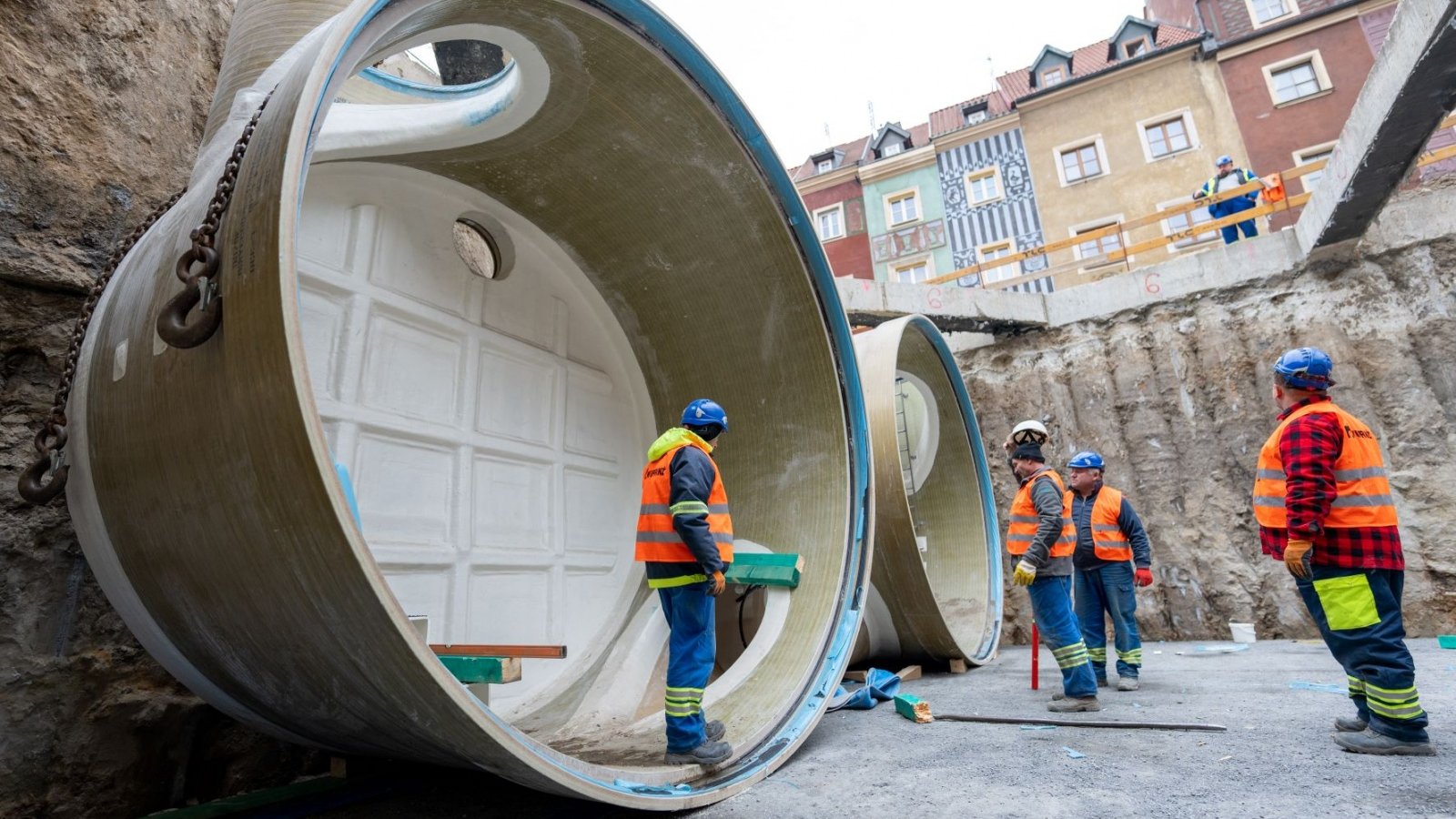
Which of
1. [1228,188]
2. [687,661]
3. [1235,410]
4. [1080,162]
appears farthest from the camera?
[1080,162]

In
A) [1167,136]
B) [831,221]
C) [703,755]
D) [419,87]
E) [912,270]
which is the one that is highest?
[831,221]

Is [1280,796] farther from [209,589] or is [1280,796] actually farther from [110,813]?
[110,813]

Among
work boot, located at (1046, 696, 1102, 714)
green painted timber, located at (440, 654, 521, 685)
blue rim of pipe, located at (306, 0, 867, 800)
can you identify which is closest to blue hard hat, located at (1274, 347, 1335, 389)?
work boot, located at (1046, 696, 1102, 714)

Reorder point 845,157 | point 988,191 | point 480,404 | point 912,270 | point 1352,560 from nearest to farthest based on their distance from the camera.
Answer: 1. point 1352,560
2. point 480,404
3. point 988,191
4. point 912,270
5. point 845,157

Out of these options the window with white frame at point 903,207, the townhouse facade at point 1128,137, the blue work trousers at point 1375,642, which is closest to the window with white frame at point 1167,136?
the townhouse facade at point 1128,137

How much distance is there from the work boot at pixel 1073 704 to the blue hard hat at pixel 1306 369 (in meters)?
1.91

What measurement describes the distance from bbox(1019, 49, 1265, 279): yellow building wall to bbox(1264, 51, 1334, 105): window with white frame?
1007 mm

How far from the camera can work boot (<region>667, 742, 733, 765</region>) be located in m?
2.87

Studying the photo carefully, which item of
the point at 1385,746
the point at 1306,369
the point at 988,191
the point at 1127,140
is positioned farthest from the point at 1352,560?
the point at 988,191

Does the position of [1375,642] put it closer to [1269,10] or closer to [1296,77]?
[1296,77]

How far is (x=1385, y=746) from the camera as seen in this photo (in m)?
2.77

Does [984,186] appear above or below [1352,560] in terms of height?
above

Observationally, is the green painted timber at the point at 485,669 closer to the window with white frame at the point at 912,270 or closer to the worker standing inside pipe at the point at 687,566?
the worker standing inside pipe at the point at 687,566

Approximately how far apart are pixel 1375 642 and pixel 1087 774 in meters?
1.21
